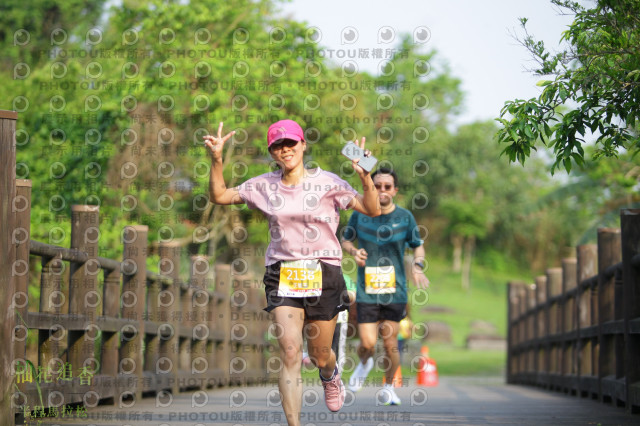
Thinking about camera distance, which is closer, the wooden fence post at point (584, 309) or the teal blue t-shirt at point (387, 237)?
the teal blue t-shirt at point (387, 237)

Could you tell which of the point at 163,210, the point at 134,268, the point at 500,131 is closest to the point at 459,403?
the point at 134,268

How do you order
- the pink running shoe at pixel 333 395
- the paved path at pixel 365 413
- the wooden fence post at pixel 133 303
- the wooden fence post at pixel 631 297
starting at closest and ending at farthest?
1. the pink running shoe at pixel 333 395
2. the paved path at pixel 365 413
3. the wooden fence post at pixel 631 297
4. the wooden fence post at pixel 133 303

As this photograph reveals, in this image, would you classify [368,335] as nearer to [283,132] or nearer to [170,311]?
[170,311]

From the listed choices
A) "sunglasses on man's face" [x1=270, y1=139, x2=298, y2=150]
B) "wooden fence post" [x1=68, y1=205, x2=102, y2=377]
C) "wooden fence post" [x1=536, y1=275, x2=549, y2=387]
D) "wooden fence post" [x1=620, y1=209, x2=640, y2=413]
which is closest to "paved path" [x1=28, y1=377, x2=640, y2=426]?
"wooden fence post" [x1=620, y1=209, x2=640, y2=413]

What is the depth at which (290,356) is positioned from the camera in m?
5.77

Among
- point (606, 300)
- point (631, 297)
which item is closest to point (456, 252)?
point (606, 300)

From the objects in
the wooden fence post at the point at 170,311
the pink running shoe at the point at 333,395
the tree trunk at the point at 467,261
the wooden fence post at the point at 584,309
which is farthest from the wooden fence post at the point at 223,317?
the tree trunk at the point at 467,261

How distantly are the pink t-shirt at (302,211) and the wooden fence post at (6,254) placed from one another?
1.33 meters

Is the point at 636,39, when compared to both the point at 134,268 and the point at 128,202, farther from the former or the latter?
the point at 128,202

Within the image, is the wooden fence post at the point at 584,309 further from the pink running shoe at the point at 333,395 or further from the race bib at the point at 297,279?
the race bib at the point at 297,279

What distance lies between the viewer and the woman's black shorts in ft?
19.5

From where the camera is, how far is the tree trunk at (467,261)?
68875 millimetres

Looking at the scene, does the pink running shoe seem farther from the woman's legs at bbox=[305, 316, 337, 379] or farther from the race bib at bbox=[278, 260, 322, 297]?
the race bib at bbox=[278, 260, 322, 297]

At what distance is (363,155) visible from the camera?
562 centimetres
